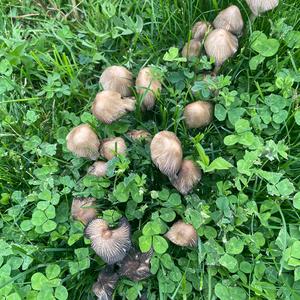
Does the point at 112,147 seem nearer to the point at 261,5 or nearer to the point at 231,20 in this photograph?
the point at 231,20

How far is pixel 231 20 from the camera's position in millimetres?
2123

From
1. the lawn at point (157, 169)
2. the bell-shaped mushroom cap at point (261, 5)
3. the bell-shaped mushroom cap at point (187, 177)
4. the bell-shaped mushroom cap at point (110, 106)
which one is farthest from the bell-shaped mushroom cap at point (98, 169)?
the bell-shaped mushroom cap at point (261, 5)

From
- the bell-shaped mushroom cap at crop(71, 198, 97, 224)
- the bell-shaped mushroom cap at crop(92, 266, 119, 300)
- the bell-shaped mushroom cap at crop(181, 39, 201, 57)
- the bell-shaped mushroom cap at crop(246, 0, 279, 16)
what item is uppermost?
the bell-shaped mushroom cap at crop(246, 0, 279, 16)

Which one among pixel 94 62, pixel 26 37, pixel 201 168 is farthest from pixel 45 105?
pixel 201 168

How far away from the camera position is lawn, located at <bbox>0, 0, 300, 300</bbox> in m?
1.93

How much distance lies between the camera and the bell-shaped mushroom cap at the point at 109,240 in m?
1.83

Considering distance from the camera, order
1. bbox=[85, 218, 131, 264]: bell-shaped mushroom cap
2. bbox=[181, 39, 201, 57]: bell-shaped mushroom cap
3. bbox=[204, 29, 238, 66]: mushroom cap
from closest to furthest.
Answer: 1. bbox=[85, 218, 131, 264]: bell-shaped mushroom cap
2. bbox=[204, 29, 238, 66]: mushroom cap
3. bbox=[181, 39, 201, 57]: bell-shaped mushroom cap

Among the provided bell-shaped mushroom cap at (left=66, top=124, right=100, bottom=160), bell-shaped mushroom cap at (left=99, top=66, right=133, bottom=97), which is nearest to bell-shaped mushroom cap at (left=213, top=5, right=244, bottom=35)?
bell-shaped mushroom cap at (left=99, top=66, right=133, bottom=97)

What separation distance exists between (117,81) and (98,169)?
15.5 inches

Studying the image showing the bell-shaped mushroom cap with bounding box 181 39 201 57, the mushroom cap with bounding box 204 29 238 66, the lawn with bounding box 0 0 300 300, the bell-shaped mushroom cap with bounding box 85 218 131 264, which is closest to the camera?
the bell-shaped mushroom cap with bounding box 85 218 131 264

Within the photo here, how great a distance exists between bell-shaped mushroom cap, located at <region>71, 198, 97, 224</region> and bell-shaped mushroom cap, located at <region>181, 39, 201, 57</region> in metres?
0.80

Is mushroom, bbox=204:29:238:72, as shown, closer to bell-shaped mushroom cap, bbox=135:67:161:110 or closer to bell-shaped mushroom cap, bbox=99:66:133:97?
bell-shaped mushroom cap, bbox=135:67:161:110

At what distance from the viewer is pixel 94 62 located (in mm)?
2420

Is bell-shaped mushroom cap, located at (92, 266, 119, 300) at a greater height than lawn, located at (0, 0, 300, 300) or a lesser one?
lesser
